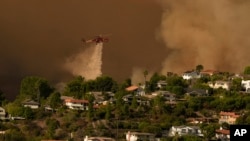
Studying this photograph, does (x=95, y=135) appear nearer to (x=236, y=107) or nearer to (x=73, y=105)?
(x=73, y=105)

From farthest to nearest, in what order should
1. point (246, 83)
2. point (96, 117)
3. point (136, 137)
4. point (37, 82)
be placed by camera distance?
point (246, 83), point (37, 82), point (96, 117), point (136, 137)

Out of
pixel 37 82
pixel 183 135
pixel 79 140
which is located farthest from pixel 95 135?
pixel 37 82

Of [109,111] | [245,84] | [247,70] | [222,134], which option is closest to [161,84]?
[245,84]

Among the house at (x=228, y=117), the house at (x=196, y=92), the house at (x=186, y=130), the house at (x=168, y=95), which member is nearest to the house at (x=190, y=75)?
the house at (x=196, y=92)

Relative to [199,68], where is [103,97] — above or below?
below

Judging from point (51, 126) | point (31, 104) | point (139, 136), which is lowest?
point (139, 136)

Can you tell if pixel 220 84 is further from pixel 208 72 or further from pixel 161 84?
pixel 208 72
